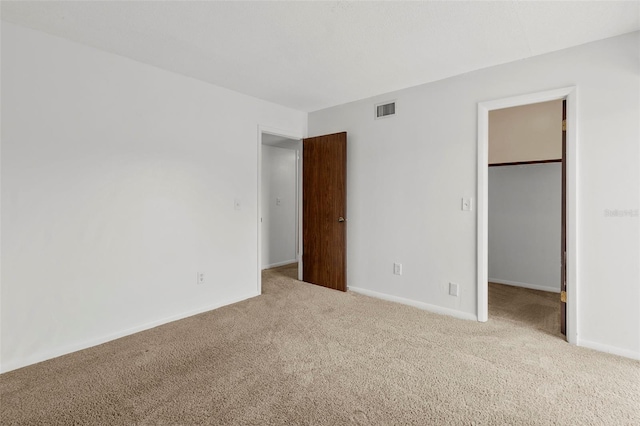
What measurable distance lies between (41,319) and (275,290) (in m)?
2.29

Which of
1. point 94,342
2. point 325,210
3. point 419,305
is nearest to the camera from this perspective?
point 94,342

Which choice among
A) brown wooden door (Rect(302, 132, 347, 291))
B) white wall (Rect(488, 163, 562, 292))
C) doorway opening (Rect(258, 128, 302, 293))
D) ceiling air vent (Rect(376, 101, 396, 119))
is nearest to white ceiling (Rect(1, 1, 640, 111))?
ceiling air vent (Rect(376, 101, 396, 119))

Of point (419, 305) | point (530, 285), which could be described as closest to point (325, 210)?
point (419, 305)

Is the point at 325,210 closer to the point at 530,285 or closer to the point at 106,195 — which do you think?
the point at 106,195

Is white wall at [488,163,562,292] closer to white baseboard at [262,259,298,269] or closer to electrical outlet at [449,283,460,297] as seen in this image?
electrical outlet at [449,283,460,297]

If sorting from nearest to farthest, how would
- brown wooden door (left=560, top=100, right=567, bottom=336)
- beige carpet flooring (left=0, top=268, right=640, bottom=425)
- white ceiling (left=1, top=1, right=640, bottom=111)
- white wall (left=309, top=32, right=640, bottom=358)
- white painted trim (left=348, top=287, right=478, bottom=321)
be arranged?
1. beige carpet flooring (left=0, top=268, right=640, bottom=425)
2. white ceiling (left=1, top=1, right=640, bottom=111)
3. white wall (left=309, top=32, right=640, bottom=358)
4. brown wooden door (left=560, top=100, right=567, bottom=336)
5. white painted trim (left=348, top=287, right=478, bottom=321)

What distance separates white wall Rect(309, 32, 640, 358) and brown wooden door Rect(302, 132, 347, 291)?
0.48 feet

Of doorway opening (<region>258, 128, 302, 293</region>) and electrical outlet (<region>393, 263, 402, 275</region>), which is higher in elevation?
doorway opening (<region>258, 128, 302, 293</region>)

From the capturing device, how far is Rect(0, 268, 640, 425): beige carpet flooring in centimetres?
171

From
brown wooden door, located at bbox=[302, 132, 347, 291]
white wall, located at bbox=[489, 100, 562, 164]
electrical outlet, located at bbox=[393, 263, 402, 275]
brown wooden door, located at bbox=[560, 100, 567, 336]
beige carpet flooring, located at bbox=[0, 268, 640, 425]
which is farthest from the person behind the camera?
brown wooden door, located at bbox=[302, 132, 347, 291]

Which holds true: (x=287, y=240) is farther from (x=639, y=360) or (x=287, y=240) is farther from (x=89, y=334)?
(x=639, y=360)

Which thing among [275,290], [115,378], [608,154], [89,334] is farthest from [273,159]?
[608,154]

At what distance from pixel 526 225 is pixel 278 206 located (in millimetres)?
3864

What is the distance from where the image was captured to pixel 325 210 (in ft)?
13.6
